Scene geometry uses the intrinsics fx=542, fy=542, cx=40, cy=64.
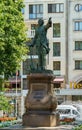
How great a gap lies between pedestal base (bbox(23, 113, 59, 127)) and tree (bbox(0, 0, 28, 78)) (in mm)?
13657

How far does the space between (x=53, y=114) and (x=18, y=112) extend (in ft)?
167

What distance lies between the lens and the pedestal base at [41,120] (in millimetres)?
23839

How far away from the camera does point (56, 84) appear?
2953 inches

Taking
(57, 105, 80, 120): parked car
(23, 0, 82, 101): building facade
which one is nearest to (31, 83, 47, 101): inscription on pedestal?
(57, 105, 80, 120): parked car

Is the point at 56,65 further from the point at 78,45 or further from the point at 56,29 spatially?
the point at 56,29

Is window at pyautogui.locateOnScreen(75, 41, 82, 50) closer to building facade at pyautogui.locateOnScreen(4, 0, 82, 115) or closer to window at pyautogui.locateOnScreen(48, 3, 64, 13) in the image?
building facade at pyautogui.locateOnScreen(4, 0, 82, 115)

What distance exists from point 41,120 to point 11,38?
1560 cm

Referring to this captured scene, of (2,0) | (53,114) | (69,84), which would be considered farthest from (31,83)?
(69,84)

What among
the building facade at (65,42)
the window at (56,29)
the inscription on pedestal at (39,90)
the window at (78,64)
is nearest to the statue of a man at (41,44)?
the inscription on pedestal at (39,90)

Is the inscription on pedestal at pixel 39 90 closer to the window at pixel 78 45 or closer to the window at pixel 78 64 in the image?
the window at pixel 78 64

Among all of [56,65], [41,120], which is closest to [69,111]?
[41,120]

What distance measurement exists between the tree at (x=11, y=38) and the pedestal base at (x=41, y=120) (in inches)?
538

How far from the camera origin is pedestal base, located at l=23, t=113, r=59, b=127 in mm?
23839

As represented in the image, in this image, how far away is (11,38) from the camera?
3872cm
